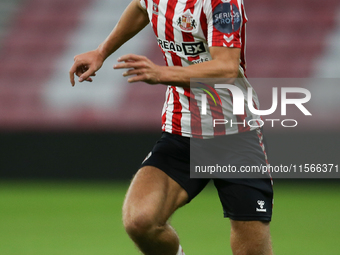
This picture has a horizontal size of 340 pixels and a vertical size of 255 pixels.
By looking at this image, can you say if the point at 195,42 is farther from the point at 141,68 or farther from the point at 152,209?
the point at 152,209

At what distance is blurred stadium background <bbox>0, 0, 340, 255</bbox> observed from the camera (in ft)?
17.5

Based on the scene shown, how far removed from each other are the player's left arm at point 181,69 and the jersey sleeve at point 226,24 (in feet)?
0.11

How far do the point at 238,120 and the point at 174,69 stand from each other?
775 mm

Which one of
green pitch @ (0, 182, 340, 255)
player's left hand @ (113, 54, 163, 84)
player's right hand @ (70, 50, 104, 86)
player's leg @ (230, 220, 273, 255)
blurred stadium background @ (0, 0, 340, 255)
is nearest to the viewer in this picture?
player's left hand @ (113, 54, 163, 84)

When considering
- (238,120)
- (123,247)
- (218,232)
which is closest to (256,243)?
(238,120)

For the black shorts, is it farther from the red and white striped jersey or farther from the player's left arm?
the player's left arm

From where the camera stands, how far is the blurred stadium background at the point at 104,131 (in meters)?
5.35

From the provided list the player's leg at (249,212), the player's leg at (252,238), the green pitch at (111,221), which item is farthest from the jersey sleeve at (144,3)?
the green pitch at (111,221)

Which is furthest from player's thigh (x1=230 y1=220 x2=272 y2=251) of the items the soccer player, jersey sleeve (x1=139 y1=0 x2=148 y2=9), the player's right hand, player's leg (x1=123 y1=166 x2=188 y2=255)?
jersey sleeve (x1=139 y1=0 x2=148 y2=9)

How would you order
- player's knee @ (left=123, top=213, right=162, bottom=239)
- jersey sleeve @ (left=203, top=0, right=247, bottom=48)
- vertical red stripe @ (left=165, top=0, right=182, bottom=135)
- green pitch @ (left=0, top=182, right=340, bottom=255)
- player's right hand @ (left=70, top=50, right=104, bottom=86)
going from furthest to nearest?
1. green pitch @ (left=0, top=182, right=340, bottom=255)
2. player's right hand @ (left=70, top=50, right=104, bottom=86)
3. vertical red stripe @ (left=165, top=0, right=182, bottom=135)
4. player's knee @ (left=123, top=213, right=162, bottom=239)
5. jersey sleeve @ (left=203, top=0, right=247, bottom=48)

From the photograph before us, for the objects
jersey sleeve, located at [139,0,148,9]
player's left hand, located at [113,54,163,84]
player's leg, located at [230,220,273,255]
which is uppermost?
jersey sleeve, located at [139,0,148,9]

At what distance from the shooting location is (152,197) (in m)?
2.94

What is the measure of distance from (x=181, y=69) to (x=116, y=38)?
→ 109 centimetres

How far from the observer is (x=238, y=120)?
3217mm
